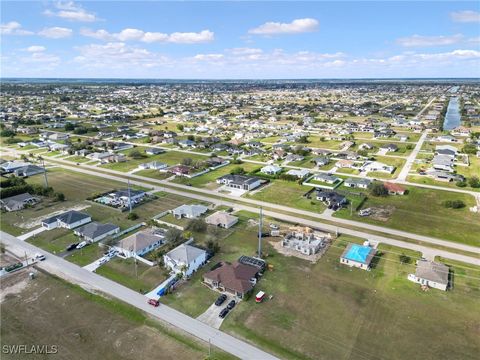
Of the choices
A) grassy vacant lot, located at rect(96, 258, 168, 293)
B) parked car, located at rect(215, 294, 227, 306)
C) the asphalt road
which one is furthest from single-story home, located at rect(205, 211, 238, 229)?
the asphalt road

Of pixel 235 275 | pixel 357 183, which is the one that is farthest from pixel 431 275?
pixel 357 183

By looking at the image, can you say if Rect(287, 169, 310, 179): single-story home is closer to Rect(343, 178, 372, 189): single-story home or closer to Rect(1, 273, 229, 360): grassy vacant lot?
Rect(343, 178, 372, 189): single-story home

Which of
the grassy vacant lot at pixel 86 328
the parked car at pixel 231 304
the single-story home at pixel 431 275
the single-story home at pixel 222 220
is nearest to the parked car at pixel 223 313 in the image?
the parked car at pixel 231 304

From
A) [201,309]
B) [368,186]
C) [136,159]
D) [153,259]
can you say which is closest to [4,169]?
[136,159]

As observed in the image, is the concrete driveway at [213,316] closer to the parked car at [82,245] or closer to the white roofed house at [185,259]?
the white roofed house at [185,259]

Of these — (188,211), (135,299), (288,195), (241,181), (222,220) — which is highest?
(241,181)

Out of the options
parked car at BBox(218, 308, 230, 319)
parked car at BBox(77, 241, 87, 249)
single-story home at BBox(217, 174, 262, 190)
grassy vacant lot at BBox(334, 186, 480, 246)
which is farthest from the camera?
single-story home at BBox(217, 174, 262, 190)

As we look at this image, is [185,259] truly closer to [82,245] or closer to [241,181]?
[82,245]
